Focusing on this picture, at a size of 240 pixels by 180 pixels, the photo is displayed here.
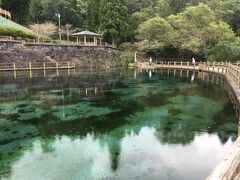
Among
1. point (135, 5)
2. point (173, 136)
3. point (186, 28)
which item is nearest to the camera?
point (173, 136)

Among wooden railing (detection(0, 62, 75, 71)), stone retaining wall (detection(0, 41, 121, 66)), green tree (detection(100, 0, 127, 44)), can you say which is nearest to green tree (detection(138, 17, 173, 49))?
green tree (detection(100, 0, 127, 44))

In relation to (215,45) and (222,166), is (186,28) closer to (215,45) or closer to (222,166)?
(215,45)

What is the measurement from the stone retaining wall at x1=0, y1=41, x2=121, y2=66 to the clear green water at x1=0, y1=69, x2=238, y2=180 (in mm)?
18445

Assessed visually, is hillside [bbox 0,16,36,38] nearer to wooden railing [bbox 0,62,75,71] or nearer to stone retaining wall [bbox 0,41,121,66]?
stone retaining wall [bbox 0,41,121,66]

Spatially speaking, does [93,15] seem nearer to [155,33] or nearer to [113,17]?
[113,17]

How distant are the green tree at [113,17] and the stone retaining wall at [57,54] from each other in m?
2.89

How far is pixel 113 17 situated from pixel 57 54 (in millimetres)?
11309

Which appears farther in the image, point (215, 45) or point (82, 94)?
point (215, 45)

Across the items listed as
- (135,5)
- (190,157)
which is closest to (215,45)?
(135,5)

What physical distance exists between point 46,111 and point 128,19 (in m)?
39.9

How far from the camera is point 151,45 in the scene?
141 feet

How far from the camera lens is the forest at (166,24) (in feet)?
127

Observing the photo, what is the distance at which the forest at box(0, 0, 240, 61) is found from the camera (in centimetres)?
3875

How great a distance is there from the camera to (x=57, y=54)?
39.8 metres
